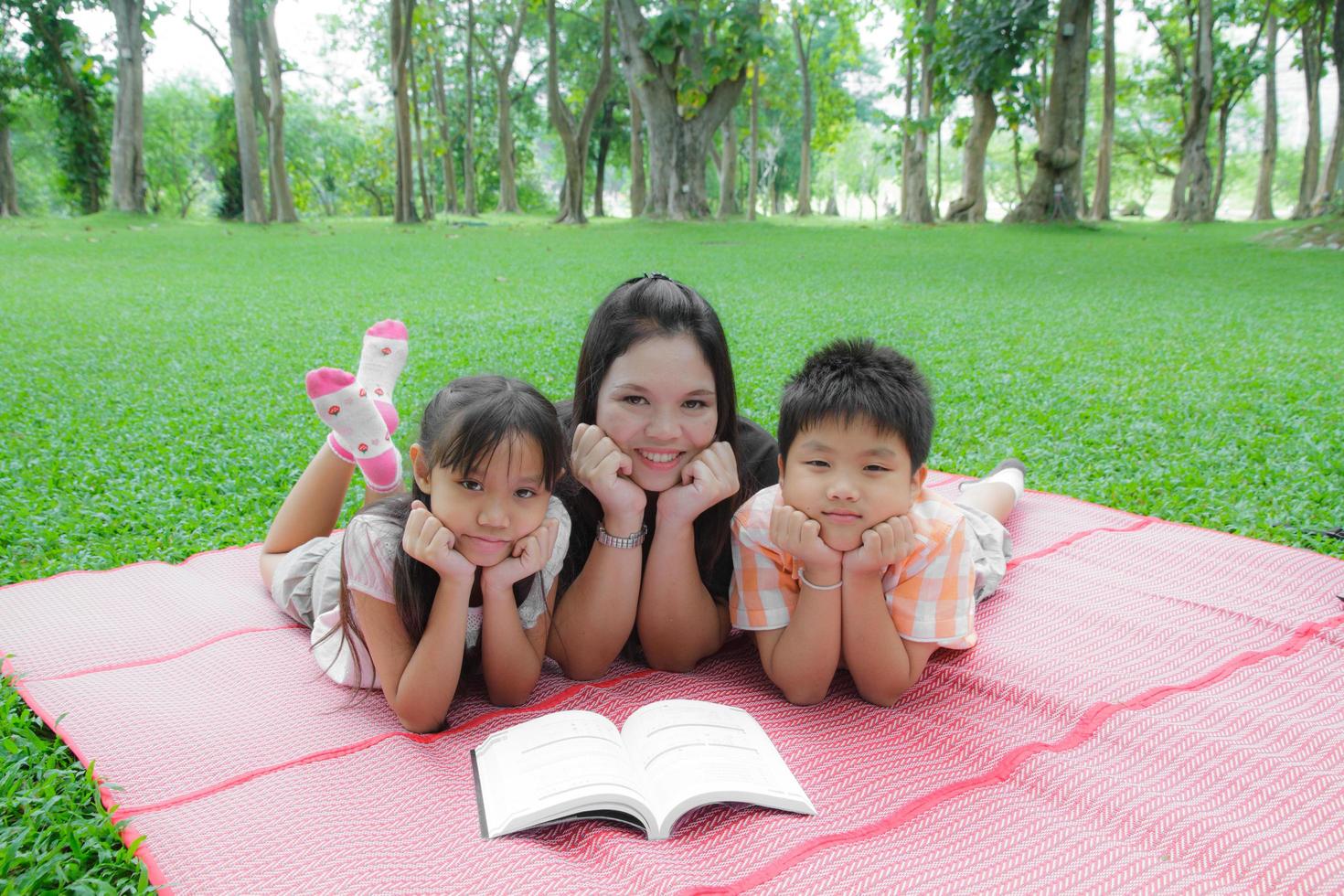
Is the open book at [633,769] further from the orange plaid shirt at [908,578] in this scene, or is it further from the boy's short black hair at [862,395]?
the boy's short black hair at [862,395]

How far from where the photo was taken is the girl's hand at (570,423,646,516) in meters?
2.12

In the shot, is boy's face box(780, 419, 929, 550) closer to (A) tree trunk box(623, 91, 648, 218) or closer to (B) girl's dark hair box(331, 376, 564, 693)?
(B) girl's dark hair box(331, 376, 564, 693)

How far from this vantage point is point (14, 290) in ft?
28.6

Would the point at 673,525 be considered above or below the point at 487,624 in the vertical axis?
above

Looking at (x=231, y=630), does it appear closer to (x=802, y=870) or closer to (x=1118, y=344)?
(x=802, y=870)

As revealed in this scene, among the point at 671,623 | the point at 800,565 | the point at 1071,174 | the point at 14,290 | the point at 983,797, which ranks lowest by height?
the point at 983,797

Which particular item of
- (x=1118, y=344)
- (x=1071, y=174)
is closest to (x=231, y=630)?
(x=1118, y=344)

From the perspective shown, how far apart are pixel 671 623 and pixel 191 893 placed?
3.81ft

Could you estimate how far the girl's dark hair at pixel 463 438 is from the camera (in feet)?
6.40

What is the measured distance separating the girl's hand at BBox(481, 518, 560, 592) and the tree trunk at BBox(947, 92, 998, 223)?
1722cm

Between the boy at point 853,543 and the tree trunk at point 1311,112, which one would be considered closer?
the boy at point 853,543

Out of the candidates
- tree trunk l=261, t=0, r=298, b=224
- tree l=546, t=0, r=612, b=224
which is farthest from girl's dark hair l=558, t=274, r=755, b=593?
tree trunk l=261, t=0, r=298, b=224

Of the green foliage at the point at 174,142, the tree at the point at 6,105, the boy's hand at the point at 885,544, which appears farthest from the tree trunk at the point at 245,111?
the green foliage at the point at 174,142

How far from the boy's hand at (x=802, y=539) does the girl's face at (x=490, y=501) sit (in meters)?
0.52
